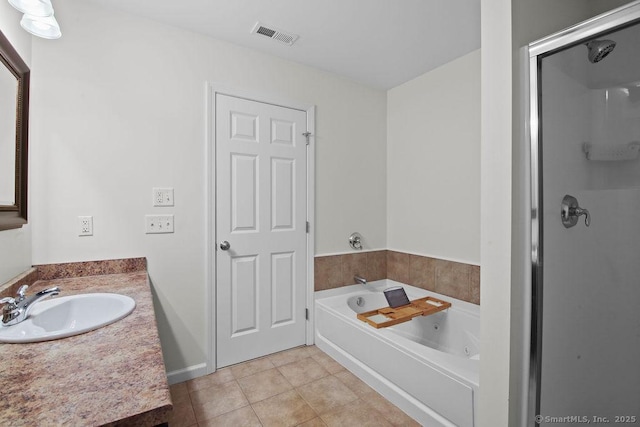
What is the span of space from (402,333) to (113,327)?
2.14 m

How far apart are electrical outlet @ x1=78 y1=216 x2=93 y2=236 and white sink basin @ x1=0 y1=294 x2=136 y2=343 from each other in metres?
0.58

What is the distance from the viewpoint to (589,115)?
1364 mm

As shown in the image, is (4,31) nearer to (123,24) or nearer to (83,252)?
(123,24)

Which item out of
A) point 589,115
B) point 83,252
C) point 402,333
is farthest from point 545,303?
point 83,252

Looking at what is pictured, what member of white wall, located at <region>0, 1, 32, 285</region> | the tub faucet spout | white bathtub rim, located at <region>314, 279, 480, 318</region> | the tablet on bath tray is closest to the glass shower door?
white bathtub rim, located at <region>314, 279, 480, 318</region>

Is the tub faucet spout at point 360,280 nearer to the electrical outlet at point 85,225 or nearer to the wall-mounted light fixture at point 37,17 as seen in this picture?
the electrical outlet at point 85,225

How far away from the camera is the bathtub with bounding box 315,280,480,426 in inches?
59.8

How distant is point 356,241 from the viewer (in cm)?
283

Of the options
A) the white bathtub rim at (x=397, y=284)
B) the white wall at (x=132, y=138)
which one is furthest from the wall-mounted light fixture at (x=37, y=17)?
the white bathtub rim at (x=397, y=284)

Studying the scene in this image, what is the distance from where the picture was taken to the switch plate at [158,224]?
193 cm

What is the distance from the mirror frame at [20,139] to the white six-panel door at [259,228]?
99 cm

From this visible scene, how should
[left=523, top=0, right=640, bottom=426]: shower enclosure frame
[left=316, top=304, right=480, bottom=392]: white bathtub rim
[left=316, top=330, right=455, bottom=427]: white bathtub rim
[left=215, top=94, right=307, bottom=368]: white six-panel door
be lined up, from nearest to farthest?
[left=523, top=0, right=640, bottom=426]: shower enclosure frame → [left=316, top=304, right=480, bottom=392]: white bathtub rim → [left=316, top=330, right=455, bottom=427]: white bathtub rim → [left=215, top=94, right=307, bottom=368]: white six-panel door

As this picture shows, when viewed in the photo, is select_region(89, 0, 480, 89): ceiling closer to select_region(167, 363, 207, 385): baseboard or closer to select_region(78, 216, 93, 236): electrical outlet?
select_region(78, 216, 93, 236): electrical outlet

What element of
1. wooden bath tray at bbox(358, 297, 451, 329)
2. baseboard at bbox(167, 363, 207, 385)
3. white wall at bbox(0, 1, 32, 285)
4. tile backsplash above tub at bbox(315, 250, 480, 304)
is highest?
white wall at bbox(0, 1, 32, 285)
